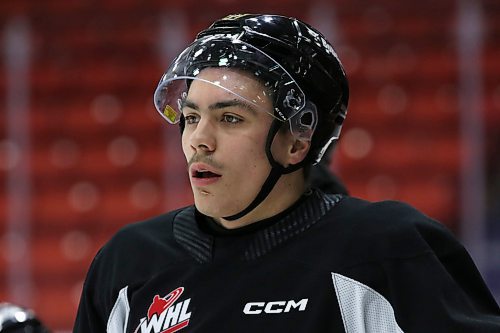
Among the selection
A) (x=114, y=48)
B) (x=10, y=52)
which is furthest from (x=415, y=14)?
(x=10, y=52)

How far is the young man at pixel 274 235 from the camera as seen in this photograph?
1440 mm

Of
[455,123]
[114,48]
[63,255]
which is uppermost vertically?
[114,48]

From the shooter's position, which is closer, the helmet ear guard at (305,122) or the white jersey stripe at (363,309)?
the white jersey stripe at (363,309)

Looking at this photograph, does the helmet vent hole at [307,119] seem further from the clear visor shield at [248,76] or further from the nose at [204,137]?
the nose at [204,137]

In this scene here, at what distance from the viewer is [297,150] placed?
5.19ft

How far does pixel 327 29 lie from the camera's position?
215 inches

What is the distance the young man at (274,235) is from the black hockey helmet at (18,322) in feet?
0.58

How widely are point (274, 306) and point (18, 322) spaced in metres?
0.50

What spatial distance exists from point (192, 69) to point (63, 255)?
14.8ft

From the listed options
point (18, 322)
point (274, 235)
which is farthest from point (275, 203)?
point (18, 322)

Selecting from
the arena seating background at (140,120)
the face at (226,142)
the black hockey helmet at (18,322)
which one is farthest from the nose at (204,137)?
the arena seating background at (140,120)

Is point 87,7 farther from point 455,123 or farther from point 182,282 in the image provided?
point 182,282

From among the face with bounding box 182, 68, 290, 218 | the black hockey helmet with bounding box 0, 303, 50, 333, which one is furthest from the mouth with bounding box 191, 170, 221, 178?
the black hockey helmet with bounding box 0, 303, 50, 333

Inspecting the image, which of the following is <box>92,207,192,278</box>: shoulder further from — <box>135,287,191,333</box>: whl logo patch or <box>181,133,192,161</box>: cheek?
<box>181,133,192,161</box>: cheek
